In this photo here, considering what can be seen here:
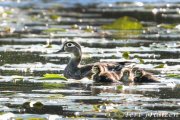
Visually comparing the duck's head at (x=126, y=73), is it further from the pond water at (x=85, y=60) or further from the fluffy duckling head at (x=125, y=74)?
the pond water at (x=85, y=60)

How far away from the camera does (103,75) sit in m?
16.1

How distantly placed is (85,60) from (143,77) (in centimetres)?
373

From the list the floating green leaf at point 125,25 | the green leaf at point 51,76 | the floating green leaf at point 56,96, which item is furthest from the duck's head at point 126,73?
the floating green leaf at point 125,25

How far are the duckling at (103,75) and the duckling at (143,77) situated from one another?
0.32m

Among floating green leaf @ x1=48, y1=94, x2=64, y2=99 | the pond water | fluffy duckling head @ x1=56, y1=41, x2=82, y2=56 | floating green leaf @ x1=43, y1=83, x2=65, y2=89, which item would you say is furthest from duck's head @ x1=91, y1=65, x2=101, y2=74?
floating green leaf @ x1=48, y1=94, x2=64, y2=99

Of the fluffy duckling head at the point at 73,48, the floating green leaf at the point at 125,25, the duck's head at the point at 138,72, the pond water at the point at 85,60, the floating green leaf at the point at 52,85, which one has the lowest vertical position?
the floating green leaf at the point at 52,85

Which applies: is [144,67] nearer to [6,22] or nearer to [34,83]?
[34,83]

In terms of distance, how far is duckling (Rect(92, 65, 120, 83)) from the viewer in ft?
52.6

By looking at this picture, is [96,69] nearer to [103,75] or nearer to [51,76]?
[103,75]

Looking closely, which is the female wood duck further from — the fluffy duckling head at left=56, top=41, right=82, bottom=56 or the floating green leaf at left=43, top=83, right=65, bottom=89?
the floating green leaf at left=43, top=83, right=65, bottom=89

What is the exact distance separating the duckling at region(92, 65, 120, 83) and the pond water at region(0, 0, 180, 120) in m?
0.15

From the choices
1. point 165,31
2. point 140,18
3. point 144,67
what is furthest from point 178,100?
point 140,18

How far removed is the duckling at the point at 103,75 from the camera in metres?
16.0

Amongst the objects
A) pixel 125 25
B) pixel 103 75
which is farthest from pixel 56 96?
pixel 125 25
